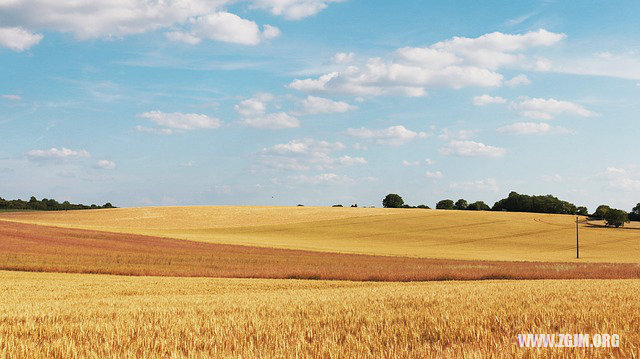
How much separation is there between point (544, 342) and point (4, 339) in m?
7.20

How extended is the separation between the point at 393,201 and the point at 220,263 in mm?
123936

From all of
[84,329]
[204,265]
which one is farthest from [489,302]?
[204,265]

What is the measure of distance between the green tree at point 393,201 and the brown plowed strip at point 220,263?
364ft

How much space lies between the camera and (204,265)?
3541 cm

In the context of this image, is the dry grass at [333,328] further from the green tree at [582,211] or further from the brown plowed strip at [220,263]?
the green tree at [582,211]

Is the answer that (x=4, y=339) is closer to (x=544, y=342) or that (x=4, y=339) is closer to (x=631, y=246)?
(x=544, y=342)

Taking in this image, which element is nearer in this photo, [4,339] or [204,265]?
[4,339]

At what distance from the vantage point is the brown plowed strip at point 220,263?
31.2 metres

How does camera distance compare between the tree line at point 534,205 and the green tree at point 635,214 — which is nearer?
the green tree at point 635,214

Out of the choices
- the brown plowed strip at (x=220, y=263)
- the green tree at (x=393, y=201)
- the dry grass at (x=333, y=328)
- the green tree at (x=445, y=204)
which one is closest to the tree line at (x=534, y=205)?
the green tree at (x=393, y=201)

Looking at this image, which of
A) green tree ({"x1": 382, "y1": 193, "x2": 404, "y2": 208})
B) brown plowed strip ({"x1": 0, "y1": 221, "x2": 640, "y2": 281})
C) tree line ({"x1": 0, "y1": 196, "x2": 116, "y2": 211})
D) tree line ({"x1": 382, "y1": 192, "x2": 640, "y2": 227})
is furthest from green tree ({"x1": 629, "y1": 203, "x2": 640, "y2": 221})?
tree line ({"x1": 0, "y1": 196, "x2": 116, "y2": 211})

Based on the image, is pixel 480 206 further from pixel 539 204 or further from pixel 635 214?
pixel 635 214

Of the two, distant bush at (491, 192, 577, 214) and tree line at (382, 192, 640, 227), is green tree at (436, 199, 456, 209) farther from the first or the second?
distant bush at (491, 192, 577, 214)

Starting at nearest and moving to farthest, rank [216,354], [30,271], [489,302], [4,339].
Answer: [216,354] < [4,339] < [489,302] < [30,271]
